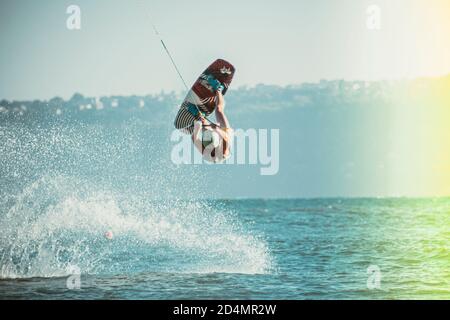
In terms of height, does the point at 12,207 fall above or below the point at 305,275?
above

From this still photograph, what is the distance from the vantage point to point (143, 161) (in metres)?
31.1

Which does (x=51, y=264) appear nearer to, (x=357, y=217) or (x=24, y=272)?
(x=24, y=272)

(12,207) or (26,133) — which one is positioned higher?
(26,133)

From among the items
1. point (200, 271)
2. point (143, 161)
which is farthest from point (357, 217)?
point (200, 271)

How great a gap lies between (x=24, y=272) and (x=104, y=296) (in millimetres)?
2461

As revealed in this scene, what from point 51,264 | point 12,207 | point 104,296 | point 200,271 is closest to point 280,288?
point 200,271
